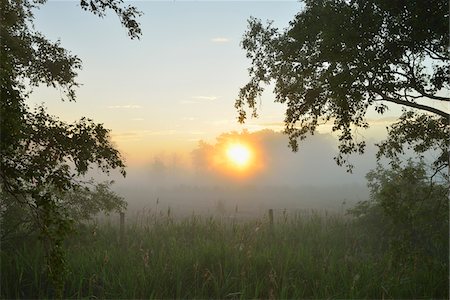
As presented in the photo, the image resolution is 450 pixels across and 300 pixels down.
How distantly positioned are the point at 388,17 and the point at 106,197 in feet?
38.9

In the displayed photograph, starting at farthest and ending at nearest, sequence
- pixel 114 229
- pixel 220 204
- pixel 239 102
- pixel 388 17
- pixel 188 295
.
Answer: pixel 220 204 → pixel 114 229 → pixel 239 102 → pixel 188 295 → pixel 388 17

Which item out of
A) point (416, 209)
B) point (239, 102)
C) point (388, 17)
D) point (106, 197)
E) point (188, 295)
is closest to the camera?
point (388, 17)

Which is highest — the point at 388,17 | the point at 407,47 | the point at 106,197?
the point at 388,17

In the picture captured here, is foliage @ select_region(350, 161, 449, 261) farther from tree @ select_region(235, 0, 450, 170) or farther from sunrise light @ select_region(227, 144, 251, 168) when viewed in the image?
sunrise light @ select_region(227, 144, 251, 168)

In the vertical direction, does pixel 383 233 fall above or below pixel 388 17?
below

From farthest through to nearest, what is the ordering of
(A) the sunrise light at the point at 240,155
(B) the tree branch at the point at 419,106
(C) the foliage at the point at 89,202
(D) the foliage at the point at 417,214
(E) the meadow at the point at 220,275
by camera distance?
(A) the sunrise light at the point at 240,155
(C) the foliage at the point at 89,202
(D) the foliage at the point at 417,214
(B) the tree branch at the point at 419,106
(E) the meadow at the point at 220,275

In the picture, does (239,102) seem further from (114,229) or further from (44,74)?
(114,229)

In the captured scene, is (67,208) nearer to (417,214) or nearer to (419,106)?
(417,214)

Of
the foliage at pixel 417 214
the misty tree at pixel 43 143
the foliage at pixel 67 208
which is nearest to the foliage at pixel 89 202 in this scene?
the foliage at pixel 67 208

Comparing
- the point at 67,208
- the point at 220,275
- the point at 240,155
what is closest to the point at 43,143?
the point at 220,275

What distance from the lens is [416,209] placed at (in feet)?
31.5

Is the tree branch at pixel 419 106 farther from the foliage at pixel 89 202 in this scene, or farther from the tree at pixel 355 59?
the foliage at pixel 89 202

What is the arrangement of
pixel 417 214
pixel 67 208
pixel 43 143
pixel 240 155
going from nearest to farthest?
pixel 43 143 → pixel 417 214 → pixel 67 208 → pixel 240 155

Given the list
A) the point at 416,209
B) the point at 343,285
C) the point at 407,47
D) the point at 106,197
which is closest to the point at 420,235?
the point at 416,209
